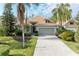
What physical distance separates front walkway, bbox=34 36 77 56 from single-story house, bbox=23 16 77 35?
0.12 meters

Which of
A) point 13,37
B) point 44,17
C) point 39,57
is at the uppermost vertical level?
point 44,17

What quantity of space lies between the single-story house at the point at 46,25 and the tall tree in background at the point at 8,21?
1.05 feet

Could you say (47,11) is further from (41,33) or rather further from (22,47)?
(22,47)

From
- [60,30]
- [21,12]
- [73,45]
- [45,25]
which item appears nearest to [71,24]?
[60,30]

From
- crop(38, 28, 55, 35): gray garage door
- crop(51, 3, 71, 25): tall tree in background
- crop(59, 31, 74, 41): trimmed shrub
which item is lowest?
crop(59, 31, 74, 41): trimmed shrub

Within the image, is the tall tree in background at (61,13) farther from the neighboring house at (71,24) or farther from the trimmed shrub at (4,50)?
the trimmed shrub at (4,50)

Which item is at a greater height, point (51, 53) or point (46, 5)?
point (46, 5)

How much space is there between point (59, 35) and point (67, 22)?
0.31 metres

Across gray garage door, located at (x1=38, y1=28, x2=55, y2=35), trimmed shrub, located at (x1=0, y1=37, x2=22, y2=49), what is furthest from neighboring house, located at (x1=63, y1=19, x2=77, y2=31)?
trimmed shrub, located at (x1=0, y1=37, x2=22, y2=49)

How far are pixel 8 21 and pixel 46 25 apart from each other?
74cm

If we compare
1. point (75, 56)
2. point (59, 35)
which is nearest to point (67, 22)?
point (59, 35)

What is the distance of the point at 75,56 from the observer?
5.54 m

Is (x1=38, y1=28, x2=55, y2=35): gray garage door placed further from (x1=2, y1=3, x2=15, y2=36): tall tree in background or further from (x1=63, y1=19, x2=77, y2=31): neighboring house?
(x1=2, y1=3, x2=15, y2=36): tall tree in background

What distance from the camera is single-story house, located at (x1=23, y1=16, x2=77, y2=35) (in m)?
5.61
